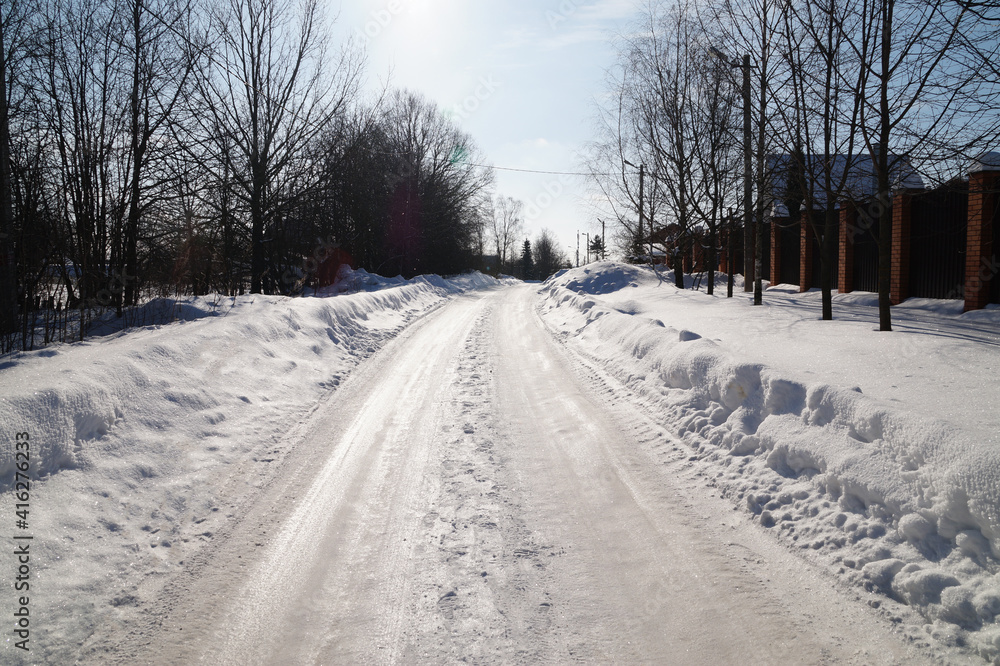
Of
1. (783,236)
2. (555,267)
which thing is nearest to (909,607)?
(783,236)

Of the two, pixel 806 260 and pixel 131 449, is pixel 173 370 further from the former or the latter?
pixel 806 260

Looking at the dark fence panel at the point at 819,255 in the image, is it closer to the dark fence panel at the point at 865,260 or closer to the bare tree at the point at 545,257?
the dark fence panel at the point at 865,260

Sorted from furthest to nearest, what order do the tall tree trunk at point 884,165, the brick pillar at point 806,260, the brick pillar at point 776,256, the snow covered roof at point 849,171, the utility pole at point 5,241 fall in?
the brick pillar at point 776,256
the brick pillar at point 806,260
the snow covered roof at point 849,171
the tall tree trunk at point 884,165
the utility pole at point 5,241

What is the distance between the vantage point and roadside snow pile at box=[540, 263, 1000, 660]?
10.1 feet

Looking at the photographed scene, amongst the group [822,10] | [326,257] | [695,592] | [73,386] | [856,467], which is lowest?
[695,592]

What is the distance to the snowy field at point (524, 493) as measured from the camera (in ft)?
9.87

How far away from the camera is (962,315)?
12.8 meters

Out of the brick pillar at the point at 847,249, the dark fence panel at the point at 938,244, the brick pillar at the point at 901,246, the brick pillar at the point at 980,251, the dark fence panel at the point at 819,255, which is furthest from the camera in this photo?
the dark fence panel at the point at 819,255

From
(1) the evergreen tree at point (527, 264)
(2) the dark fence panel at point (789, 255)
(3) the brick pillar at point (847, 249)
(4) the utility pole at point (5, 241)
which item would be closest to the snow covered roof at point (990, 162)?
(3) the brick pillar at point (847, 249)

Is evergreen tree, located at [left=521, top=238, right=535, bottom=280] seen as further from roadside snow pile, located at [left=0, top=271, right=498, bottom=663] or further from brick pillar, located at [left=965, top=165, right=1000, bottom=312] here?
roadside snow pile, located at [left=0, top=271, right=498, bottom=663]

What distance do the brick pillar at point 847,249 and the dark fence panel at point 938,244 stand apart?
123 inches

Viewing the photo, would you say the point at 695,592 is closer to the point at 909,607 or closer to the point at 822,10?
the point at 909,607

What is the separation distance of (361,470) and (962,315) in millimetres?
14727

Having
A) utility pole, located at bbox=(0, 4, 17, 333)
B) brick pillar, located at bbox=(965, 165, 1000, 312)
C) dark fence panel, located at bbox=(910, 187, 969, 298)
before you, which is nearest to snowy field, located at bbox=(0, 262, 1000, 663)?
utility pole, located at bbox=(0, 4, 17, 333)
